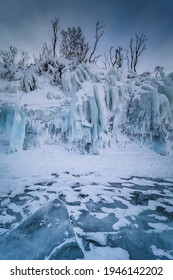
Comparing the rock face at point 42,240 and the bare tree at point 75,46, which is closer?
the rock face at point 42,240

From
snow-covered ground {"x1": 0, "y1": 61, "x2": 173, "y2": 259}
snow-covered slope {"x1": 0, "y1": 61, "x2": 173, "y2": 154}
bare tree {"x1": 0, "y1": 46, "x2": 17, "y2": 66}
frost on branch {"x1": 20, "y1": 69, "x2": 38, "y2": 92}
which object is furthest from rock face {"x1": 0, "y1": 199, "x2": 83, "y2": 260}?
bare tree {"x1": 0, "y1": 46, "x2": 17, "y2": 66}

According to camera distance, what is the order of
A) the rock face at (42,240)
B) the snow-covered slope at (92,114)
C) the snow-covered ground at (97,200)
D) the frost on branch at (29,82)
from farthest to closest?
the frost on branch at (29,82), the snow-covered slope at (92,114), the snow-covered ground at (97,200), the rock face at (42,240)

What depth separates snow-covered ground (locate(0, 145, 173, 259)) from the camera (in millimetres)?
2318

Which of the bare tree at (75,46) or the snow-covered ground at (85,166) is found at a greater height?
the bare tree at (75,46)

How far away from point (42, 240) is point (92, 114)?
6048 millimetres

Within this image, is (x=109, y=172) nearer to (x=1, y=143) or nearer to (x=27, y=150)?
(x=27, y=150)

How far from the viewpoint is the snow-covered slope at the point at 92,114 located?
7833 millimetres

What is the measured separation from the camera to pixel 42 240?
2.38 m

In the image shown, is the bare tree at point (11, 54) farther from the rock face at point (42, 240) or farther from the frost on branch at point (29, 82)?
the rock face at point (42, 240)

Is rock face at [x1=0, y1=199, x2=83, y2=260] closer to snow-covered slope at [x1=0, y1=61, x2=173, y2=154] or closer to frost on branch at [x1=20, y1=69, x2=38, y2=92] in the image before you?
snow-covered slope at [x1=0, y1=61, x2=173, y2=154]

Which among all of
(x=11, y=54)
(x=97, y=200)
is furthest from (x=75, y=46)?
(x=97, y=200)

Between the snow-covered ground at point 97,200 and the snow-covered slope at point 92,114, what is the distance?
3.85 feet

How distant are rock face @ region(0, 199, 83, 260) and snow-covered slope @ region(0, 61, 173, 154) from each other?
16.6ft

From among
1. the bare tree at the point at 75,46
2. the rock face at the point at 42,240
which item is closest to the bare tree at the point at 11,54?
the bare tree at the point at 75,46
